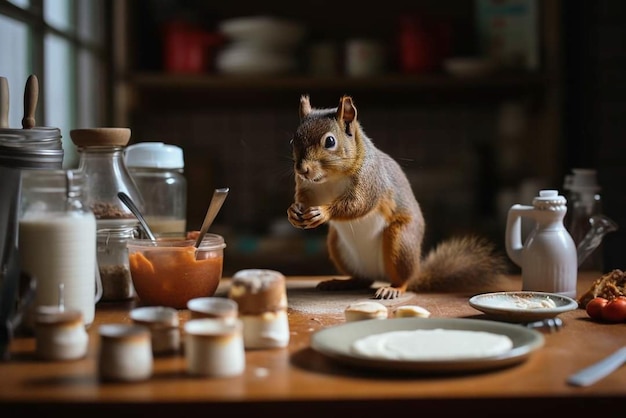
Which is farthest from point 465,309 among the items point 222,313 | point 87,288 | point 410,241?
point 87,288

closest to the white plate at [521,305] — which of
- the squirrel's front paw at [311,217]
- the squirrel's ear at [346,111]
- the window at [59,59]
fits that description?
the squirrel's front paw at [311,217]

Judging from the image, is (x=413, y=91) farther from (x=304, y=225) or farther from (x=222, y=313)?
(x=222, y=313)

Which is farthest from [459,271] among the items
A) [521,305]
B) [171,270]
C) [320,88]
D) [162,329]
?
[320,88]

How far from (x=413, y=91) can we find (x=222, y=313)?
6.91ft

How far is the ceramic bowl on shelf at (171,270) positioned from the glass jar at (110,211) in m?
0.08

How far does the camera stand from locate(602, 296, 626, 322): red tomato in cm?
122

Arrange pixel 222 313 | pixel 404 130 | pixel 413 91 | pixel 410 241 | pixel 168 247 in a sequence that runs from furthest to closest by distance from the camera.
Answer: pixel 404 130, pixel 413 91, pixel 410 241, pixel 168 247, pixel 222 313

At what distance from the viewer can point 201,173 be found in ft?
9.84

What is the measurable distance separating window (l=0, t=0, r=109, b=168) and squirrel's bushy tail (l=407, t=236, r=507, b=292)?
0.94 m

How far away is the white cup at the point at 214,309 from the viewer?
1.01 metres

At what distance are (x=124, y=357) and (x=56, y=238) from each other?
0.86 ft

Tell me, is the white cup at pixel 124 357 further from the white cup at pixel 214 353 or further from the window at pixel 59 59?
the window at pixel 59 59

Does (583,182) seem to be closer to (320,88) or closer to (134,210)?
(134,210)

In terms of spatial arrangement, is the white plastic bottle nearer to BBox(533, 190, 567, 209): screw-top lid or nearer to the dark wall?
BBox(533, 190, 567, 209): screw-top lid
